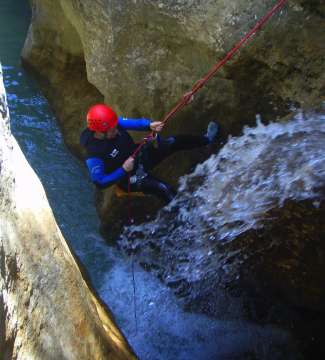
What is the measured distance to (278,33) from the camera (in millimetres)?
3951

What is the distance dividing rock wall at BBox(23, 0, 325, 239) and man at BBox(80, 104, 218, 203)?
0.93ft

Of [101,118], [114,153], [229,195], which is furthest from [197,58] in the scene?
[229,195]

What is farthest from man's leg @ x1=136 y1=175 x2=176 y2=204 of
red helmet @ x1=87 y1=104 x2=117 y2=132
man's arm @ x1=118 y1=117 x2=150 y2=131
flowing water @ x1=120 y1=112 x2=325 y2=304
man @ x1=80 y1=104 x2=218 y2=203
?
red helmet @ x1=87 y1=104 x2=117 y2=132

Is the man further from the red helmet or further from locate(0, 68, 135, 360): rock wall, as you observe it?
locate(0, 68, 135, 360): rock wall

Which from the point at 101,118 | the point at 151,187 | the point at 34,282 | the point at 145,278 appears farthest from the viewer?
the point at 145,278

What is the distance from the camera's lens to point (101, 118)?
14.8ft

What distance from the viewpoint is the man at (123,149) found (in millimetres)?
4535

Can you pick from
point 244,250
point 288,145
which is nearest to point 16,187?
point 288,145

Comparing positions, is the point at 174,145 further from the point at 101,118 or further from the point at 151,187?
the point at 101,118

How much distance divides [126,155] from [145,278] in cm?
174

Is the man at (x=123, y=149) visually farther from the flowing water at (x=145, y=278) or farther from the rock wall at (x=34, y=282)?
the rock wall at (x=34, y=282)

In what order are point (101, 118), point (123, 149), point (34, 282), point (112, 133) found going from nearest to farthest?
1. point (34, 282)
2. point (101, 118)
3. point (112, 133)
4. point (123, 149)

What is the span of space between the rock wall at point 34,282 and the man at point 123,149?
55.2 inches

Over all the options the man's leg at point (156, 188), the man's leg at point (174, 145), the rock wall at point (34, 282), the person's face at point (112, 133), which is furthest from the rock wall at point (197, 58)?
the rock wall at point (34, 282)
